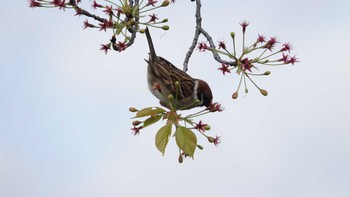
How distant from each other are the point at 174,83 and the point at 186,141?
254 centimetres

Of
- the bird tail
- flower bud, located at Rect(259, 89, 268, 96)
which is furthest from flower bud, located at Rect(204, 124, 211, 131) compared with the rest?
the bird tail

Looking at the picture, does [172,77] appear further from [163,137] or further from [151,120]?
[163,137]

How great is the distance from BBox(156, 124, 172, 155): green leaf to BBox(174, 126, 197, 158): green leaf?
0.33ft

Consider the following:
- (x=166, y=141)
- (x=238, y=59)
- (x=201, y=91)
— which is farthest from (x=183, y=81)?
(x=166, y=141)

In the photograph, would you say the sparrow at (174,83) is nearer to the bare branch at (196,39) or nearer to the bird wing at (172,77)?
the bird wing at (172,77)

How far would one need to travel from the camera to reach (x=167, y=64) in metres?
7.91

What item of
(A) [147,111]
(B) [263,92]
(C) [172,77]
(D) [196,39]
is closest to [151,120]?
(A) [147,111]

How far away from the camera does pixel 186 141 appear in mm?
4930

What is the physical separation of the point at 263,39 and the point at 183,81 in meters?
1.31

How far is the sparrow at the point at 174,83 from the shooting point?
7297 mm

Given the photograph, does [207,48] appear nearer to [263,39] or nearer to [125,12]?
[263,39]

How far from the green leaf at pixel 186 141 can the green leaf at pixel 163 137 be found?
0.33 ft

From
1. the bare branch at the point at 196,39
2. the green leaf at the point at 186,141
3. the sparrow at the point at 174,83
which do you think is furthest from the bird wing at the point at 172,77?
the green leaf at the point at 186,141

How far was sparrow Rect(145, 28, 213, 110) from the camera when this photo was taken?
7297mm
